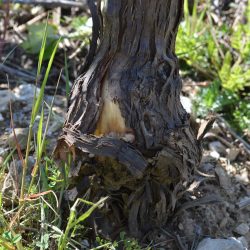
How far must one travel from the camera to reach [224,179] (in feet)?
6.99

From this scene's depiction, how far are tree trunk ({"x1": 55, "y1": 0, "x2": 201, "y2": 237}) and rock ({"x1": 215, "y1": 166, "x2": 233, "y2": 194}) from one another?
1.49ft

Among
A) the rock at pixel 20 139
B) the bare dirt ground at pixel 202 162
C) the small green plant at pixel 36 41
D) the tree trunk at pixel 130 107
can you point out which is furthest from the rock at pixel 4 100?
the tree trunk at pixel 130 107

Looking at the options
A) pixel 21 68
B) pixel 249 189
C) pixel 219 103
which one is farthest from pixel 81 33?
pixel 249 189

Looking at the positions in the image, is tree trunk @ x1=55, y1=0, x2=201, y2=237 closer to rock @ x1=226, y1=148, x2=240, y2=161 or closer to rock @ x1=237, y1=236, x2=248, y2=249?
rock @ x1=237, y1=236, x2=248, y2=249

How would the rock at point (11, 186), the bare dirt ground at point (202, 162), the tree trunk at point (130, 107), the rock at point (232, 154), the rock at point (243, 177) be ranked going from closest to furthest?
the tree trunk at point (130, 107)
the rock at point (11, 186)
the bare dirt ground at point (202, 162)
the rock at point (243, 177)
the rock at point (232, 154)

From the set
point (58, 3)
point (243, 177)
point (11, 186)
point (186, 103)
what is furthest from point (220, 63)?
point (11, 186)

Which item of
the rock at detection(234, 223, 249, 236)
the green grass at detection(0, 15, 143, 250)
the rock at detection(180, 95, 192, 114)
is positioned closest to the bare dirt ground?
the rock at detection(234, 223, 249, 236)

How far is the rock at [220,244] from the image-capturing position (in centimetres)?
176

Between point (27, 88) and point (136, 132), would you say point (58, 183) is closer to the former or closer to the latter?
point (136, 132)

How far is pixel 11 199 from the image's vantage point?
177cm

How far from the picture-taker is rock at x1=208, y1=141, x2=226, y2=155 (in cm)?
234

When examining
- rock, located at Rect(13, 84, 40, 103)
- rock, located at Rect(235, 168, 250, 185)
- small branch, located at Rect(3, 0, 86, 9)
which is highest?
small branch, located at Rect(3, 0, 86, 9)

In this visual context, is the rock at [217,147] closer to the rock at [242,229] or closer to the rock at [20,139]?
the rock at [242,229]

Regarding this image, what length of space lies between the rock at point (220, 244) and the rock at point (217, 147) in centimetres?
60
